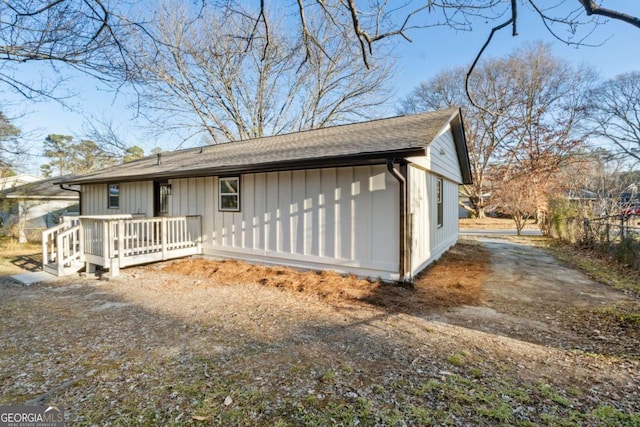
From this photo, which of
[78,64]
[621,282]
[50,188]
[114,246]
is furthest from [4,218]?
[621,282]

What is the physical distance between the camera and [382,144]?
5988 mm

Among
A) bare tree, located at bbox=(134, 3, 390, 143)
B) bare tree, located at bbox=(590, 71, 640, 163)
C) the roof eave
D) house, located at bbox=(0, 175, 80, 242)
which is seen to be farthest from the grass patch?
house, located at bbox=(0, 175, 80, 242)

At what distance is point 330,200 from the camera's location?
21.6ft

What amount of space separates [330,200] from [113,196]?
8.97 meters

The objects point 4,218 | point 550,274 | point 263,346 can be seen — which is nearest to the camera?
point 263,346

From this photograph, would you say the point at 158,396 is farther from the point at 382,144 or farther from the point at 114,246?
the point at 114,246

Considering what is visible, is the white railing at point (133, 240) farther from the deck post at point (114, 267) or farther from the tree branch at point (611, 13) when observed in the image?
the tree branch at point (611, 13)

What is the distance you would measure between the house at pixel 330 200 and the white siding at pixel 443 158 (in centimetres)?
3

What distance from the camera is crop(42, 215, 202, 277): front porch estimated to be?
274 inches

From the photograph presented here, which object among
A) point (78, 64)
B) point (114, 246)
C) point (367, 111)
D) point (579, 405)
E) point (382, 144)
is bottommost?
point (579, 405)

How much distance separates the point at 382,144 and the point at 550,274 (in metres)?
5.06

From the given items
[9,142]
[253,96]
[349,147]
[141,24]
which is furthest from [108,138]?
[349,147]

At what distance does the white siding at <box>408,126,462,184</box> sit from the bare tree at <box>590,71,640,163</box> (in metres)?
16.5

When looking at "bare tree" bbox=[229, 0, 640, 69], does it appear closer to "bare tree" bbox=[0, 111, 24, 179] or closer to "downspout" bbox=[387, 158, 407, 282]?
"downspout" bbox=[387, 158, 407, 282]
